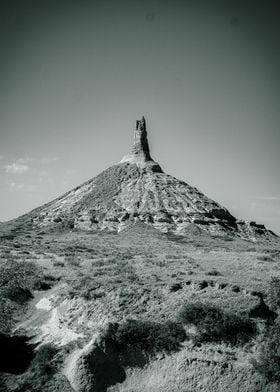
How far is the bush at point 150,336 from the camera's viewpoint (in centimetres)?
1616

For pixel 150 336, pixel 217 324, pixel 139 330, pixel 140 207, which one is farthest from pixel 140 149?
pixel 150 336

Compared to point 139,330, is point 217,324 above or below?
above

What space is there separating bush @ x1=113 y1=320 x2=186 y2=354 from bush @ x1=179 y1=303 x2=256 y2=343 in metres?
0.80

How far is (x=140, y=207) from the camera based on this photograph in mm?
87812

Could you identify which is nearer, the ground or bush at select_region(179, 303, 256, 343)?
the ground

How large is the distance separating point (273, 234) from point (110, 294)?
79.3 metres

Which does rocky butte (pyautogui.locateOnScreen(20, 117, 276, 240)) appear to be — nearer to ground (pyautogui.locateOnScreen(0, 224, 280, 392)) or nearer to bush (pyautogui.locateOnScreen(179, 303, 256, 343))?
ground (pyautogui.locateOnScreen(0, 224, 280, 392))

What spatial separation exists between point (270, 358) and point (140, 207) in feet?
242

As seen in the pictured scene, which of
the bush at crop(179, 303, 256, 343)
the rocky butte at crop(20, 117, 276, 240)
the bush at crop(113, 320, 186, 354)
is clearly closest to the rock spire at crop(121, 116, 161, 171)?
the rocky butte at crop(20, 117, 276, 240)

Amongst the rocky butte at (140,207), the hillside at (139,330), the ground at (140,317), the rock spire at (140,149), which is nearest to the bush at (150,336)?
the hillside at (139,330)

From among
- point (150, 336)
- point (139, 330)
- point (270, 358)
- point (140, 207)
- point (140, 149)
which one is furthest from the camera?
point (140, 149)

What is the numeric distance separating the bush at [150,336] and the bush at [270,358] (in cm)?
363

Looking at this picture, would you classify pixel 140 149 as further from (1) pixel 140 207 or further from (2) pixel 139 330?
(2) pixel 139 330

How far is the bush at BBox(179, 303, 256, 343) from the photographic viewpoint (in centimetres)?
1631
